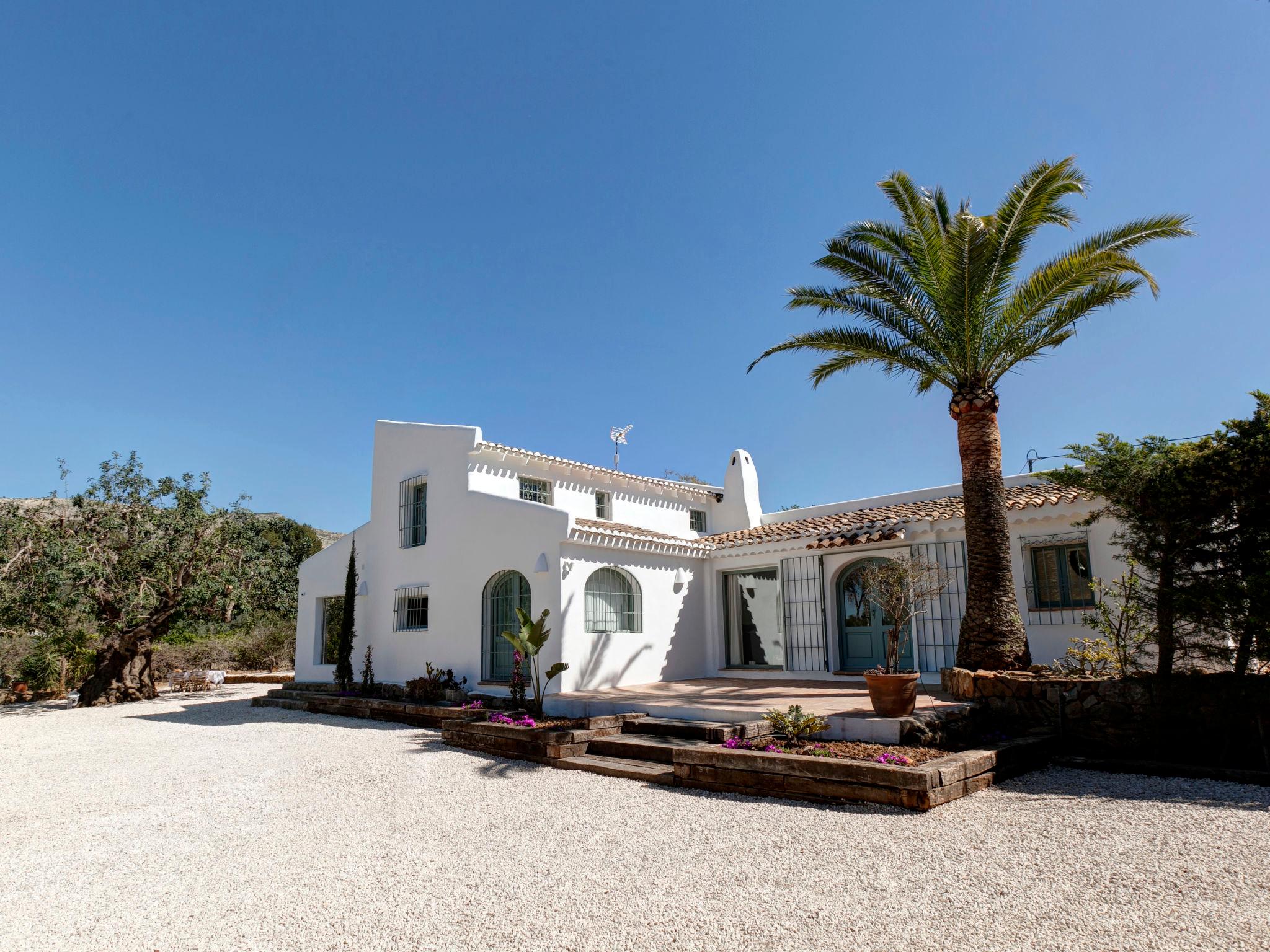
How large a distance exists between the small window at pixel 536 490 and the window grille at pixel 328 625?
614cm

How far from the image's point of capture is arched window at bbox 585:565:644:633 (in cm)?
1403

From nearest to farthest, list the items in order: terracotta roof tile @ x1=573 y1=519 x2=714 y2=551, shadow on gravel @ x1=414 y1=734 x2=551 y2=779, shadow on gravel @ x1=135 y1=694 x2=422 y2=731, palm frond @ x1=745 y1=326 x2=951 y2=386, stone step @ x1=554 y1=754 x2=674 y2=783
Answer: stone step @ x1=554 y1=754 x2=674 y2=783
shadow on gravel @ x1=414 y1=734 x2=551 y2=779
palm frond @ x1=745 y1=326 x2=951 y2=386
shadow on gravel @ x1=135 y1=694 x2=422 y2=731
terracotta roof tile @ x1=573 y1=519 x2=714 y2=551

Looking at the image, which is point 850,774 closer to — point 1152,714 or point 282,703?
point 1152,714

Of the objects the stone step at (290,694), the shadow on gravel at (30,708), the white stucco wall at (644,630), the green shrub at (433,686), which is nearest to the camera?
the white stucco wall at (644,630)

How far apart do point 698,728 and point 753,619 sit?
8.29 meters

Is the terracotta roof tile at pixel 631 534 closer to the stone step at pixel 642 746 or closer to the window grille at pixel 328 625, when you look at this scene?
the stone step at pixel 642 746

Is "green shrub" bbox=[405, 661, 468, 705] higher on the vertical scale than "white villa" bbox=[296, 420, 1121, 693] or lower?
lower

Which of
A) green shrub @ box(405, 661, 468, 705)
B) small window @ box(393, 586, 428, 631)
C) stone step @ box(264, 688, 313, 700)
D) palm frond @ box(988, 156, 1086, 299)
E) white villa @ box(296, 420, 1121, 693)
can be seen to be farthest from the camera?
small window @ box(393, 586, 428, 631)

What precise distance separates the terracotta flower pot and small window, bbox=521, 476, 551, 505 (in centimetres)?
1058

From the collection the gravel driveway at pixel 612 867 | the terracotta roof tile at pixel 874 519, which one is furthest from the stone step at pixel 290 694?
the terracotta roof tile at pixel 874 519

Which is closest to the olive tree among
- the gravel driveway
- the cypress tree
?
the cypress tree

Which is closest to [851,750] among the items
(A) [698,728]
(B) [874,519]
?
(A) [698,728]

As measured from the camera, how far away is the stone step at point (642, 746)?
877 cm

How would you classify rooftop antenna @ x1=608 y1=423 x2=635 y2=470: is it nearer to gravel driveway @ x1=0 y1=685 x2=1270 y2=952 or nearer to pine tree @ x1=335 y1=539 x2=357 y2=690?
pine tree @ x1=335 y1=539 x2=357 y2=690
